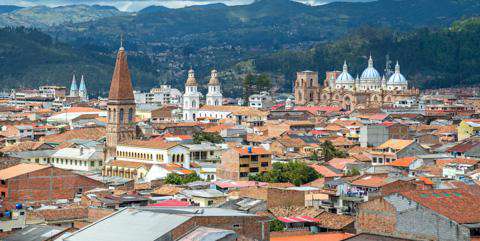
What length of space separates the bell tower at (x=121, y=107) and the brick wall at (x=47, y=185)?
20.5 m

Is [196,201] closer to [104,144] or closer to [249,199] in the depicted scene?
[249,199]

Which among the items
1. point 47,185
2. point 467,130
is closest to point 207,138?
point 467,130

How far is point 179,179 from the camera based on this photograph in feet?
207

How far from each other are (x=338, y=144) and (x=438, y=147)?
10807 mm

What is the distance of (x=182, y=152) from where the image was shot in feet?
245

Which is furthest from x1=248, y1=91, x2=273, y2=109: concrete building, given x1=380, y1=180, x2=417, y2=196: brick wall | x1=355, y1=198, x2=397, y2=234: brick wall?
x1=355, y1=198, x2=397, y2=234: brick wall

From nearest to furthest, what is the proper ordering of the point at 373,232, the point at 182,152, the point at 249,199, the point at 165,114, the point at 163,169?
the point at 373,232
the point at 249,199
the point at 163,169
the point at 182,152
the point at 165,114

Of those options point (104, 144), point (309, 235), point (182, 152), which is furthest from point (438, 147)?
point (309, 235)

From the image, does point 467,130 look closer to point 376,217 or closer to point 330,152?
point 330,152

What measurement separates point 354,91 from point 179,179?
9238cm

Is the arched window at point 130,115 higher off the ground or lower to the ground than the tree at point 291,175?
higher

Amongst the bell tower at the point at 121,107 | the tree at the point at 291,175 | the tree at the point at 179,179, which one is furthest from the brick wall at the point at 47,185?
the bell tower at the point at 121,107

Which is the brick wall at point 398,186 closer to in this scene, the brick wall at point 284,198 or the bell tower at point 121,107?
the brick wall at point 284,198

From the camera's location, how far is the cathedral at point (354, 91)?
496 feet
